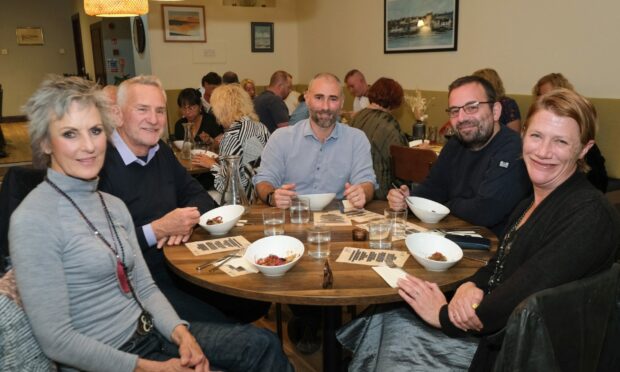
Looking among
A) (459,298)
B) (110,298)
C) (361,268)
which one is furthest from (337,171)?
(110,298)

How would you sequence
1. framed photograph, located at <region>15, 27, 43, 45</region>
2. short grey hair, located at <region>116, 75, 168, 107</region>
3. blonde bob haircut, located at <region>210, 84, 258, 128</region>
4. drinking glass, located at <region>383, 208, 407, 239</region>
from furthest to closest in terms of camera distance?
framed photograph, located at <region>15, 27, 43, 45</region>, blonde bob haircut, located at <region>210, 84, 258, 128</region>, short grey hair, located at <region>116, 75, 168, 107</region>, drinking glass, located at <region>383, 208, 407, 239</region>

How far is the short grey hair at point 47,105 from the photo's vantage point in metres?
1.38

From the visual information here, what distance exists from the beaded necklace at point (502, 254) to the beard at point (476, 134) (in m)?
0.70

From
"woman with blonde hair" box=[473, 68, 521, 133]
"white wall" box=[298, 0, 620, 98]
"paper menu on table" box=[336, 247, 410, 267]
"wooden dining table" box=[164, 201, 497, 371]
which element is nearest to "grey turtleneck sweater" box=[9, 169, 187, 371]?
"wooden dining table" box=[164, 201, 497, 371]

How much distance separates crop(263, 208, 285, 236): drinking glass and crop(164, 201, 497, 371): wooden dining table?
0.12 ft

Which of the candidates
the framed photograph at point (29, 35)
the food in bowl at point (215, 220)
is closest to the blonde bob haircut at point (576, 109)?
the food in bowl at point (215, 220)

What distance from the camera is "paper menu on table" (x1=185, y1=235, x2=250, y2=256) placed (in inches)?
70.9

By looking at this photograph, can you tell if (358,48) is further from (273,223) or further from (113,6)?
(273,223)

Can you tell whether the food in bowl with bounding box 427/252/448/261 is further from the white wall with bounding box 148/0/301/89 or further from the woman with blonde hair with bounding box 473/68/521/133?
the white wall with bounding box 148/0/301/89

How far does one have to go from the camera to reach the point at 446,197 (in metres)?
2.48

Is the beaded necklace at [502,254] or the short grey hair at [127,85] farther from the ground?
the short grey hair at [127,85]

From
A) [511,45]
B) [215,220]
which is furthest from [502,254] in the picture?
[511,45]

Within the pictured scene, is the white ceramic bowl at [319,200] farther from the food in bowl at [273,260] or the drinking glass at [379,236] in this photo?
the food in bowl at [273,260]

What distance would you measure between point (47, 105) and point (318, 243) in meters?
0.95
